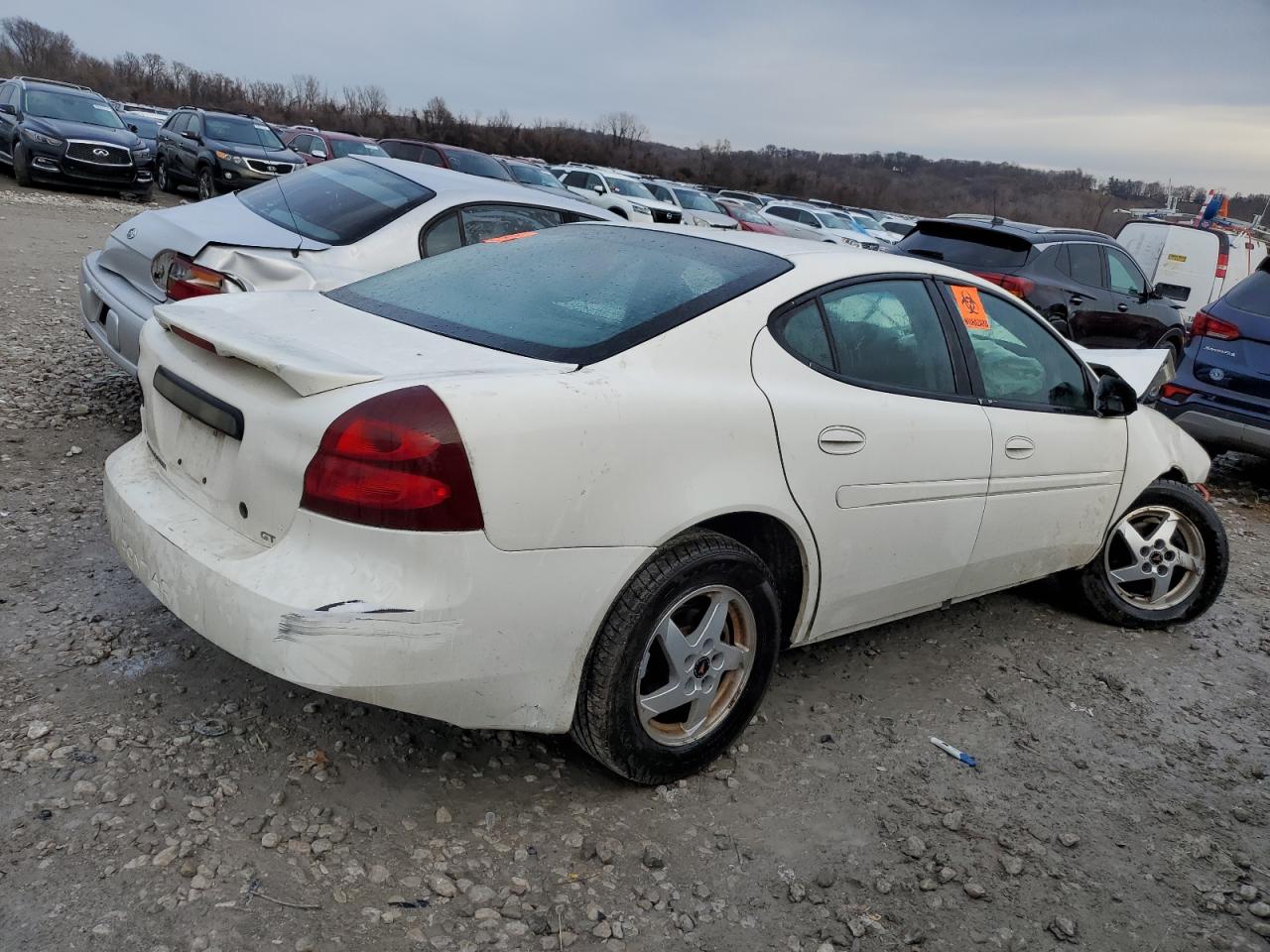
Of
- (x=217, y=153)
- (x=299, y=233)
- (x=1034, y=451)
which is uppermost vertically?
(x=217, y=153)

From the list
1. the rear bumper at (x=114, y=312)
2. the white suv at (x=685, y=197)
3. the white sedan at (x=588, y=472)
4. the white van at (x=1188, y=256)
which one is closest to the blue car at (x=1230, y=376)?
the white sedan at (x=588, y=472)

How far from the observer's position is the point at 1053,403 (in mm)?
3922

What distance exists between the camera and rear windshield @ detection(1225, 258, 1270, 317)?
7055 mm

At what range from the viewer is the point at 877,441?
3.09m

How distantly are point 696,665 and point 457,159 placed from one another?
1398cm

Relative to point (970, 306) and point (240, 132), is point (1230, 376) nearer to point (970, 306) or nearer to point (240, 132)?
point (970, 306)

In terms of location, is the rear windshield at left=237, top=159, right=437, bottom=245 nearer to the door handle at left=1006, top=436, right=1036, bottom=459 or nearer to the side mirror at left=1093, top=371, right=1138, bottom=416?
the door handle at left=1006, top=436, right=1036, bottom=459

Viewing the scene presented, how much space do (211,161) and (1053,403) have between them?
56.7 ft

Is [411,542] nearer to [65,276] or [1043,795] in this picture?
[1043,795]

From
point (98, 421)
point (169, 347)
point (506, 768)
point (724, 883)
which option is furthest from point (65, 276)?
point (724, 883)

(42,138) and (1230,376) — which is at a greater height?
(42,138)

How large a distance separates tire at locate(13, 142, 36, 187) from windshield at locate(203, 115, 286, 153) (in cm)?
304

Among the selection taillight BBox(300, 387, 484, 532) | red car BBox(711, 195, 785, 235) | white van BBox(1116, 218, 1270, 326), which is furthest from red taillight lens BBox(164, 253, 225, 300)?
red car BBox(711, 195, 785, 235)

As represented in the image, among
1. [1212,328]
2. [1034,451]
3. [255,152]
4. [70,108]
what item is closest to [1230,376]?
[1212,328]
